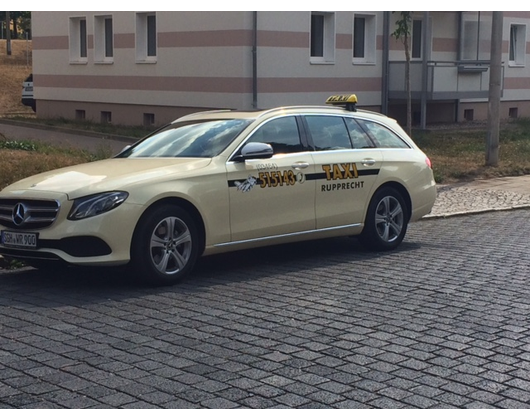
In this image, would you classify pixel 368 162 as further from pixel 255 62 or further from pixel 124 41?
pixel 124 41

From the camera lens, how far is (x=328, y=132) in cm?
1020

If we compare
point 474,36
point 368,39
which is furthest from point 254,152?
A: point 474,36

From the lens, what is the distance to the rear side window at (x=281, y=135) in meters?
9.51

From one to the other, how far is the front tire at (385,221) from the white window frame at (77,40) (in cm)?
2218

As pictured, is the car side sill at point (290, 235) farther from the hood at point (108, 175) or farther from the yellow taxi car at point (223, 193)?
the hood at point (108, 175)

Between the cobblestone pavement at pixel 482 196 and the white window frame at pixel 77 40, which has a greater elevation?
the white window frame at pixel 77 40

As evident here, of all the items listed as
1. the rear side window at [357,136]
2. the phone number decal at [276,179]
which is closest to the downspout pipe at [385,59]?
the rear side window at [357,136]

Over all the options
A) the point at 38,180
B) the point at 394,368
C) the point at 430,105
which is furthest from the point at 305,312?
the point at 430,105

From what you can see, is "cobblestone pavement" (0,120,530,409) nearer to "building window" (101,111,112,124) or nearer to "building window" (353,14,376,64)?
"building window" (353,14,376,64)

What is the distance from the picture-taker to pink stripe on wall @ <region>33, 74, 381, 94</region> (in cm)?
2515

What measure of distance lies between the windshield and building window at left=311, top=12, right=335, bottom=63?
57.0ft

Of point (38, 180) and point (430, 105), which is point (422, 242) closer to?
point (38, 180)
